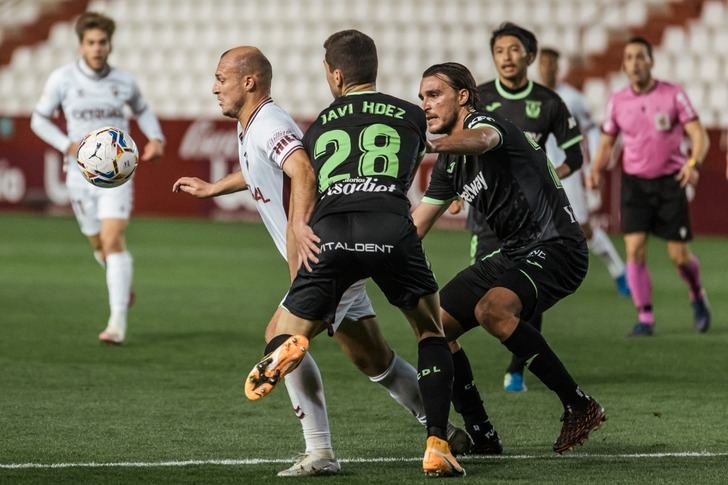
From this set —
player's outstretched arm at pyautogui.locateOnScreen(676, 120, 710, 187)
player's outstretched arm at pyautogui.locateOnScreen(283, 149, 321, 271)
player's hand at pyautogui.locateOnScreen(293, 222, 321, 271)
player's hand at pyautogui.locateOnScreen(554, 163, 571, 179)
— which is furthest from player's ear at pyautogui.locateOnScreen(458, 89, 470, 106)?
player's outstretched arm at pyautogui.locateOnScreen(676, 120, 710, 187)

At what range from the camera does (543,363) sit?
247 inches

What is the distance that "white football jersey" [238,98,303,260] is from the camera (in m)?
5.70

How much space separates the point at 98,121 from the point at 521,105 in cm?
364

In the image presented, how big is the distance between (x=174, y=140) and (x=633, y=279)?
40.4 feet

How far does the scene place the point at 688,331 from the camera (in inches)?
442

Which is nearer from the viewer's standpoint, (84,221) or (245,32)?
(84,221)

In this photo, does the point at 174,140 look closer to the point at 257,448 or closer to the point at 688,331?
the point at 688,331

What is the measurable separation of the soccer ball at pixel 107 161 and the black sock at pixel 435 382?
89.6 inches

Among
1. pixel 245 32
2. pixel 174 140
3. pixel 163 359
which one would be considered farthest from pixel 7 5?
pixel 163 359

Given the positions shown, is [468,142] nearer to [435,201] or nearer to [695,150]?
[435,201]

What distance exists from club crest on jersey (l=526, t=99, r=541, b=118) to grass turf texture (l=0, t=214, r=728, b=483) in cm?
170

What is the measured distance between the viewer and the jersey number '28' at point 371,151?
5602mm

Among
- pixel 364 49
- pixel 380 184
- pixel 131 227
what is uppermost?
pixel 364 49

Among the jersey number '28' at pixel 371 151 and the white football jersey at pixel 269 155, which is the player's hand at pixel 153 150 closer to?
the white football jersey at pixel 269 155
